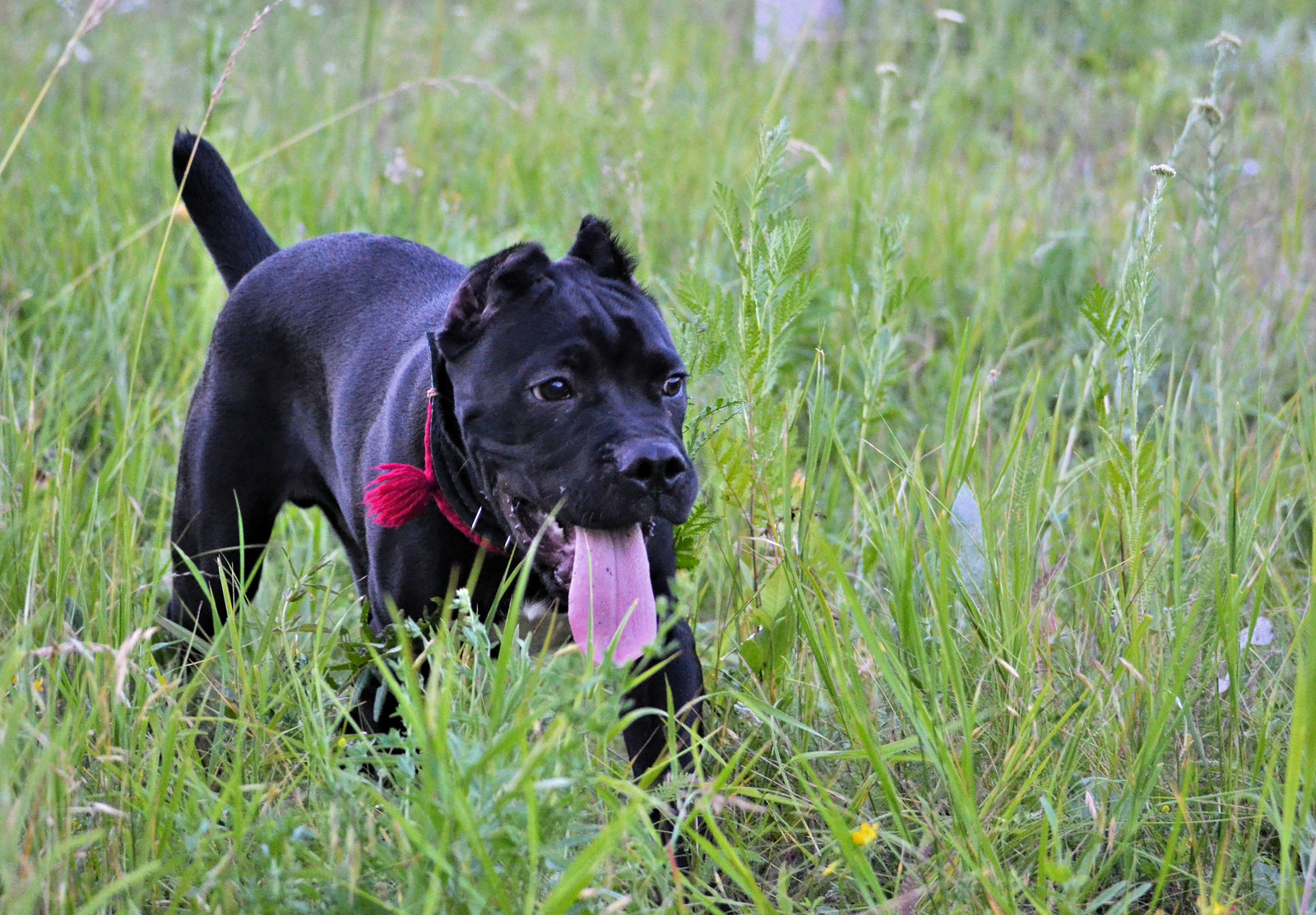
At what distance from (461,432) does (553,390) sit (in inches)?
8.6

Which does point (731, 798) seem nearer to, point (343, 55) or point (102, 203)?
point (102, 203)

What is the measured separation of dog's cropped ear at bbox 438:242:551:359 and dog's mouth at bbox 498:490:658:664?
0.33 m

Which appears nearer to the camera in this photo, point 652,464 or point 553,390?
point 652,464

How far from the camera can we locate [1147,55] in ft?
25.1

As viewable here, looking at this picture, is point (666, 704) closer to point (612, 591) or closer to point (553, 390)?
point (612, 591)

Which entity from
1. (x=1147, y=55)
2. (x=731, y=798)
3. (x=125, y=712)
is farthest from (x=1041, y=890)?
(x=1147, y=55)

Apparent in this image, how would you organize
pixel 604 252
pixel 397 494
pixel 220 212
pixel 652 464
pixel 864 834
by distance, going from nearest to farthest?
1. pixel 864 834
2. pixel 652 464
3. pixel 397 494
4. pixel 604 252
5. pixel 220 212

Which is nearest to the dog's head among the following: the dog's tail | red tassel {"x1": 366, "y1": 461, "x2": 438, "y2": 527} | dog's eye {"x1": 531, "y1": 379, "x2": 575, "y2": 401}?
dog's eye {"x1": 531, "y1": 379, "x2": 575, "y2": 401}

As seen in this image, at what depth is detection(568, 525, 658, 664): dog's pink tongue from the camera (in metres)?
2.30

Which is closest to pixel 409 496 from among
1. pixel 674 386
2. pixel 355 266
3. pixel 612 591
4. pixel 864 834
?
pixel 612 591

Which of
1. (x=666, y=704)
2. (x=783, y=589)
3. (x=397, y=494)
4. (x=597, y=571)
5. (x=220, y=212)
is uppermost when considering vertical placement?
(x=220, y=212)

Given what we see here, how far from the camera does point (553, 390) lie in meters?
2.47

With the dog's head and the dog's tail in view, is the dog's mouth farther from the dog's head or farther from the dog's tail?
the dog's tail

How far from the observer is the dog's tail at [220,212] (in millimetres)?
3248
